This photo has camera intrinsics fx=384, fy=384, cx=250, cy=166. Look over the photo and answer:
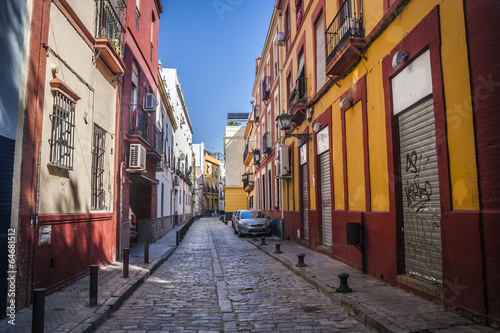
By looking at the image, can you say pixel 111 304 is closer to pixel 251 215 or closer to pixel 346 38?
pixel 346 38

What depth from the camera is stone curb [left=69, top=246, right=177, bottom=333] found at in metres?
4.79

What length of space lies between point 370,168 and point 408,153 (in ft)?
4.95

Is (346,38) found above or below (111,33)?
below

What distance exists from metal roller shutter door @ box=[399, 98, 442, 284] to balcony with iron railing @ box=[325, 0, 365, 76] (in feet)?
7.77

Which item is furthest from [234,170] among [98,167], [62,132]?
[62,132]

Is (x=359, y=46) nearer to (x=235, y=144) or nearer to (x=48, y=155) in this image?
(x=48, y=155)

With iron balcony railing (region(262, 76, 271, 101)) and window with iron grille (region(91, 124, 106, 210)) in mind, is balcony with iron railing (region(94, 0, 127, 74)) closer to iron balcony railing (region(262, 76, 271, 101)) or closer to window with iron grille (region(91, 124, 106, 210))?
window with iron grille (region(91, 124, 106, 210))

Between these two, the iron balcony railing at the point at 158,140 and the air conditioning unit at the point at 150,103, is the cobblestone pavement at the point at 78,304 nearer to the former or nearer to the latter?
the air conditioning unit at the point at 150,103

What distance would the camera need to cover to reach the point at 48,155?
262 inches

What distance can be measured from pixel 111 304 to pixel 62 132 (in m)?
3.40

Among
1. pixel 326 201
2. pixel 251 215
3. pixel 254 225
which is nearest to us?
pixel 326 201

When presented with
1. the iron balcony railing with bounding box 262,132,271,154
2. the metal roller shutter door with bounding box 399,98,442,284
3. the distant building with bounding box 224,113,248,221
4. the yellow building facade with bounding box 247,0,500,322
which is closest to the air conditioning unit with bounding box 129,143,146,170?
the yellow building facade with bounding box 247,0,500,322

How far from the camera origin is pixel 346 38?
9141 millimetres

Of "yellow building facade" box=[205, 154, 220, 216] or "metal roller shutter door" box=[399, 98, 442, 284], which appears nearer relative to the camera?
"metal roller shutter door" box=[399, 98, 442, 284]
